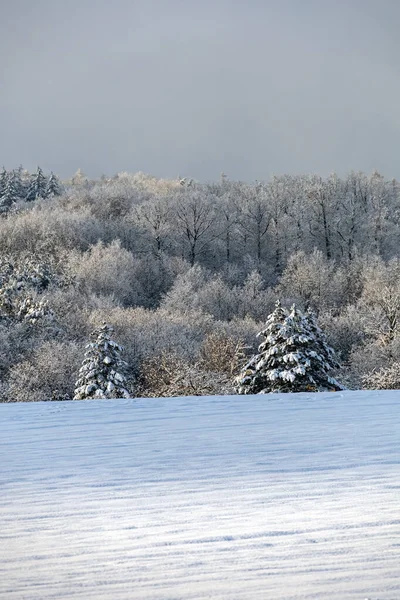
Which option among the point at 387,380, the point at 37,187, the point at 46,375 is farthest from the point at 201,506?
the point at 37,187

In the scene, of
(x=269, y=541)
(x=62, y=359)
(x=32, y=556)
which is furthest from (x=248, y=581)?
(x=62, y=359)

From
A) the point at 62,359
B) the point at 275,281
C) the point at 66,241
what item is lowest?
the point at 62,359

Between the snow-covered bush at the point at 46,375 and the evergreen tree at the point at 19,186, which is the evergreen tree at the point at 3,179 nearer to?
the evergreen tree at the point at 19,186

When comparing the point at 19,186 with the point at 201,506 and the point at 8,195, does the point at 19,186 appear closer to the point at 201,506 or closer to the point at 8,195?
the point at 8,195

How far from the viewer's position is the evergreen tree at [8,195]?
69625 mm

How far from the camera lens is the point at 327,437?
301 inches

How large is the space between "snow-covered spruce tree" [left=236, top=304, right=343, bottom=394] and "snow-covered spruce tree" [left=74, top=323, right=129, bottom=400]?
4.64m

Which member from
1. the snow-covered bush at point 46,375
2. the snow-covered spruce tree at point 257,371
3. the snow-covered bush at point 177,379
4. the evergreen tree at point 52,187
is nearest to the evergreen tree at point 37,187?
the evergreen tree at point 52,187

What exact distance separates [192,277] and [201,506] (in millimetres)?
41317

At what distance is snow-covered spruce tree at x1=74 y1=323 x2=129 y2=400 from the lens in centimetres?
2130

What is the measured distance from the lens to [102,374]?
22062mm

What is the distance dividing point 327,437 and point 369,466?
1210 millimetres

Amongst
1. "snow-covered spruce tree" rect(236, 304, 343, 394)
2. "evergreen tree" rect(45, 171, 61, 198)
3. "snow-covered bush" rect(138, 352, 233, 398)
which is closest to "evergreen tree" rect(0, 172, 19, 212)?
"evergreen tree" rect(45, 171, 61, 198)

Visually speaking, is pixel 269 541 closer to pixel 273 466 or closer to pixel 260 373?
pixel 273 466
